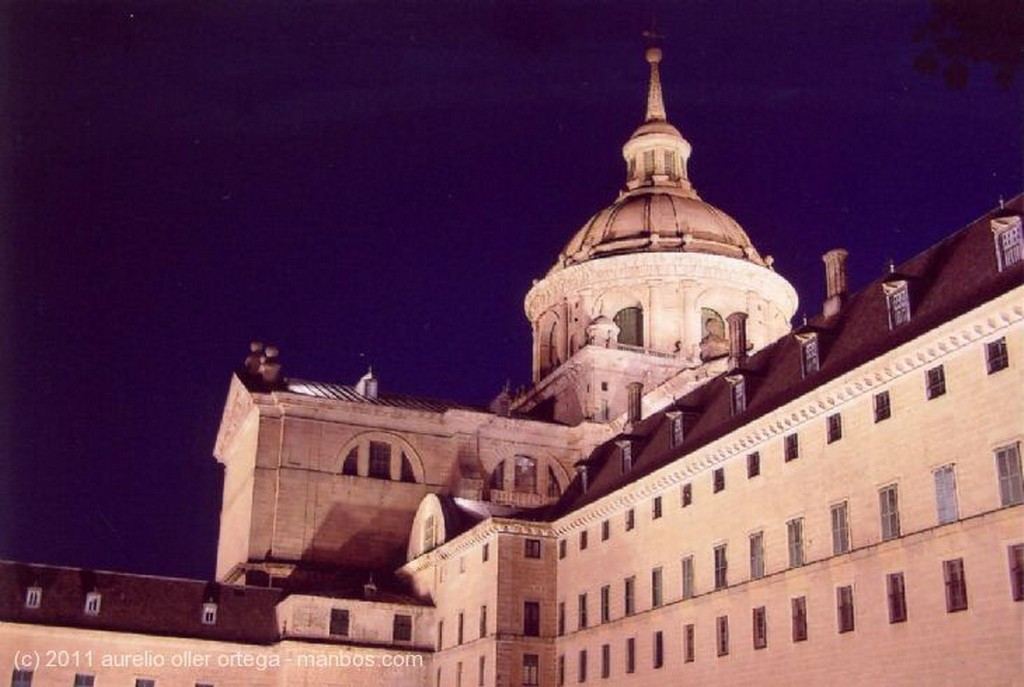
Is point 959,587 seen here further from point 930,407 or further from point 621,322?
point 621,322

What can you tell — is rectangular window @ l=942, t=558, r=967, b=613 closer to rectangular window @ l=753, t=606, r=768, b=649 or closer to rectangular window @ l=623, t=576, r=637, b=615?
rectangular window @ l=753, t=606, r=768, b=649

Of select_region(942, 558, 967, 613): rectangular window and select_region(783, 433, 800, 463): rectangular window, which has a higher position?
select_region(783, 433, 800, 463): rectangular window

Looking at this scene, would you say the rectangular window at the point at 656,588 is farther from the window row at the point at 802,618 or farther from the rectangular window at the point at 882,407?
the rectangular window at the point at 882,407

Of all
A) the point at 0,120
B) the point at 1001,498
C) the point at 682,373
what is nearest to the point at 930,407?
the point at 1001,498

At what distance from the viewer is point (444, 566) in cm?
6438

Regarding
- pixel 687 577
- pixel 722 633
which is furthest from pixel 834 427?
pixel 687 577

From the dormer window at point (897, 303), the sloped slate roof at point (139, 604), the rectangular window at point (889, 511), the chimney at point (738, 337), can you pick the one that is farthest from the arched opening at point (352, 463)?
the rectangular window at point (889, 511)

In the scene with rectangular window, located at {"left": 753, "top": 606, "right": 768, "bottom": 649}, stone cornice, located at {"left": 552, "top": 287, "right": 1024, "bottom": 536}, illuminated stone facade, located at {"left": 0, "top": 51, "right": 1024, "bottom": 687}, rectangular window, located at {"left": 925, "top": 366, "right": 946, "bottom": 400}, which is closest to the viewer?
stone cornice, located at {"left": 552, "top": 287, "right": 1024, "bottom": 536}

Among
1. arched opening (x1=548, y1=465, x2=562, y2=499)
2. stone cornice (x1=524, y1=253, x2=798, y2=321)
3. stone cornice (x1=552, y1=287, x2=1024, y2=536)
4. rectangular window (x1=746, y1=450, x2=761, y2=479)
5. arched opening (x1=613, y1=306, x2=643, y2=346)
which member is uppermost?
stone cornice (x1=524, y1=253, x2=798, y2=321)

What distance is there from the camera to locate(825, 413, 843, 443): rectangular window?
133 ft

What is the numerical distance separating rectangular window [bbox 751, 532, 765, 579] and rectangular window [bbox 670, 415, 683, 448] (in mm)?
8840

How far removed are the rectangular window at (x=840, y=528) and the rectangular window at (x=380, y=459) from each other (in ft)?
129

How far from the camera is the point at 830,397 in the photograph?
134 ft

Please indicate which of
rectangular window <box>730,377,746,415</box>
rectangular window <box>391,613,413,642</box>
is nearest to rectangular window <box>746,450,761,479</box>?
rectangular window <box>730,377,746,415</box>
